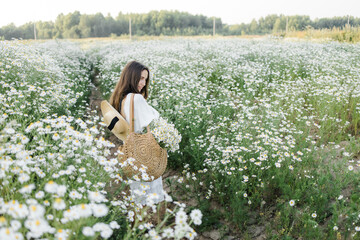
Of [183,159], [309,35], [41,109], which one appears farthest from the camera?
[309,35]

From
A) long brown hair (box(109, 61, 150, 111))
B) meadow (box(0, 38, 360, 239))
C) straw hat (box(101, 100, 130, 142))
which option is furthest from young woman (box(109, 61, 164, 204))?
meadow (box(0, 38, 360, 239))

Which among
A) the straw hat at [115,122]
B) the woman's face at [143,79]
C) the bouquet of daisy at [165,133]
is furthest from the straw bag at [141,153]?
the woman's face at [143,79]

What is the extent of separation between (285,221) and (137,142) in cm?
195

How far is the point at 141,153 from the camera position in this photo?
133 inches

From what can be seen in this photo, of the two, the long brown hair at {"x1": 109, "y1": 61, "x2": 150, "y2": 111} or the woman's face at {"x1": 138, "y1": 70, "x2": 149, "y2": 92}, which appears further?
the woman's face at {"x1": 138, "y1": 70, "x2": 149, "y2": 92}

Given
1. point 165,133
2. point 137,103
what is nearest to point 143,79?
point 137,103

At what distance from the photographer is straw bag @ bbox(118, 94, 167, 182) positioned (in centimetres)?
329

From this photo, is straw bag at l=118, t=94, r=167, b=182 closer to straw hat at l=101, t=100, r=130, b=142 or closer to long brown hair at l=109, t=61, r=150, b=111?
straw hat at l=101, t=100, r=130, b=142

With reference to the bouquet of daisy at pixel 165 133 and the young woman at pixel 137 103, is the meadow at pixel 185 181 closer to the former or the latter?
the young woman at pixel 137 103

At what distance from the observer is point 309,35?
72.5 ft

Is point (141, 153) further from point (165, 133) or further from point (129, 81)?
point (129, 81)

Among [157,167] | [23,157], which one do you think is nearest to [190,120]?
[157,167]

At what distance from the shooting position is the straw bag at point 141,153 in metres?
3.29

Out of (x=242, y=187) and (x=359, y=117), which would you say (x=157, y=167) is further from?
(x=359, y=117)
